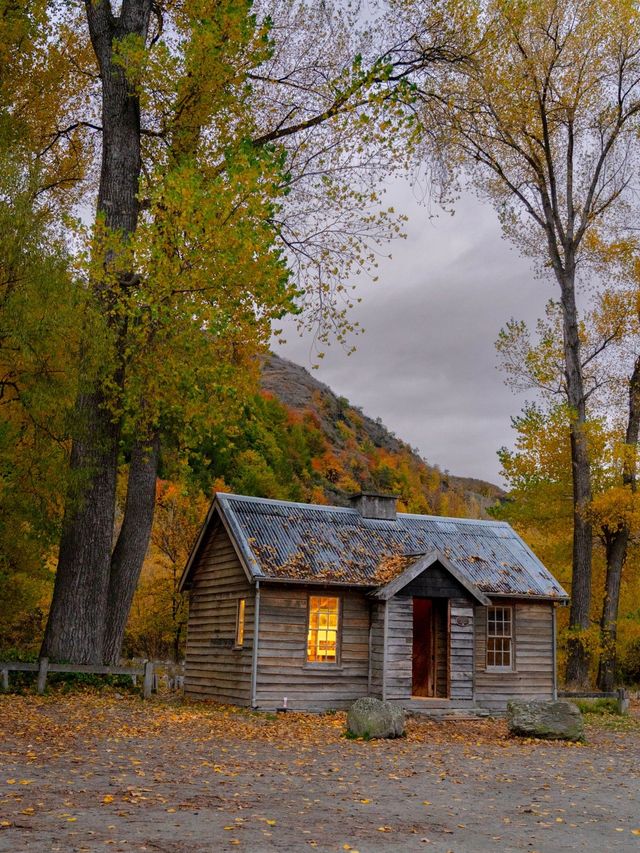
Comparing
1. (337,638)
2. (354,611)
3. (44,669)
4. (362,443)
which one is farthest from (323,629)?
(362,443)

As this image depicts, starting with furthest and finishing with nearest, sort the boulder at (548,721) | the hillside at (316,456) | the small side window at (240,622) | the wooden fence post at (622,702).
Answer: the hillside at (316,456) < the wooden fence post at (622,702) < the small side window at (240,622) < the boulder at (548,721)

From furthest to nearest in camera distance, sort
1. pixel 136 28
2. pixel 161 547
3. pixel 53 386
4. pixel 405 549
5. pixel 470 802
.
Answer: pixel 161 547
pixel 405 549
pixel 136 28
pixel 53 386
pixel 470 802

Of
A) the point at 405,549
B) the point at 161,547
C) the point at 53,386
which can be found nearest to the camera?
the point at 53,386

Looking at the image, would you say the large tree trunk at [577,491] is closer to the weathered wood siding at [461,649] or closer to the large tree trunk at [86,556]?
the weathered wood siding at [461,649]

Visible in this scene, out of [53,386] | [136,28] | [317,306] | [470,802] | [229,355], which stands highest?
[136,28]

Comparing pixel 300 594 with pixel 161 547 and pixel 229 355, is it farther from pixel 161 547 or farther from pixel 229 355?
pixel 161 547

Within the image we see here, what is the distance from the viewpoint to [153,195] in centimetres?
1534

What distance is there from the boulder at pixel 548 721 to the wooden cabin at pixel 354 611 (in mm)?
4066

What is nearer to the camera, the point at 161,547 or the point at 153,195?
the point at 153,195

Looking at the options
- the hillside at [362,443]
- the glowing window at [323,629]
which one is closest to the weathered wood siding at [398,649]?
the glowing window at [323,629]

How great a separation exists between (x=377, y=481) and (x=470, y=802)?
7883cm

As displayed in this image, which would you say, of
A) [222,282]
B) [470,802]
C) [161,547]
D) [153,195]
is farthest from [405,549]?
[161,547]

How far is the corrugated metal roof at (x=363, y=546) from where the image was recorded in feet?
63.0

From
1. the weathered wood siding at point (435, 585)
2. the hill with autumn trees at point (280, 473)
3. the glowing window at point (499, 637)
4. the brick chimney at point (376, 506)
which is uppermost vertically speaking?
the hill with autumn trees at point (280, 473)
